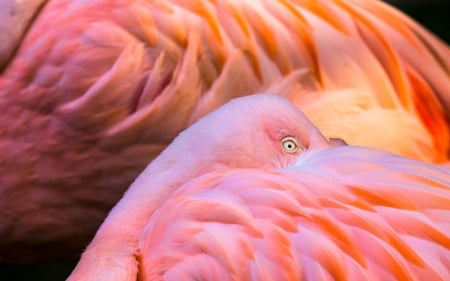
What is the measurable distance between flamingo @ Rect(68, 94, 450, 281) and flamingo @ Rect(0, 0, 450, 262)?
41 cm

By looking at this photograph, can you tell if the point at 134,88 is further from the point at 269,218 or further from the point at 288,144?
the point at 269,218

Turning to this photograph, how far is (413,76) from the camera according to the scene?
1798 mm

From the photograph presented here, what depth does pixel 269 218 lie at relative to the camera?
1.05m

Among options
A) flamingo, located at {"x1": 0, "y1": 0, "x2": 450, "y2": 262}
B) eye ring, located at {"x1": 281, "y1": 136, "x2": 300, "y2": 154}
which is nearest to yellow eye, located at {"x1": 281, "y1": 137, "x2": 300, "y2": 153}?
eye ring, located at {"x1": 281, "y1": 136, "x2": 300, "y2": 154}

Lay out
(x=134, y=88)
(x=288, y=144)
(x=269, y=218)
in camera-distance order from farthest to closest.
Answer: (x=134, y=88) → (x=288, y=144) → (x=269, y=218)

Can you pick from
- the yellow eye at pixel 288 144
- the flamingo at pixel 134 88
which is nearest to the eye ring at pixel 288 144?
the yellow eye at pixel 288 144

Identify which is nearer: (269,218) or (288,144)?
(269,218)

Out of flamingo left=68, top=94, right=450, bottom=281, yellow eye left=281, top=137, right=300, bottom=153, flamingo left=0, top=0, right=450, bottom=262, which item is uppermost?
flamingo left=68, top=94, right=450, bottom=281

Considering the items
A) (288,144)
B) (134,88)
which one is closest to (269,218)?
(288,144)

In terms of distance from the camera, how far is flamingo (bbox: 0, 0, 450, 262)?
1617 mm

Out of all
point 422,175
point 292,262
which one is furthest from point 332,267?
point 422,175

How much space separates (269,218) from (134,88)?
636mm

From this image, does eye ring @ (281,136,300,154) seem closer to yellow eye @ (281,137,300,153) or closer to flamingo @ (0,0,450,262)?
yellow eye @ (281,137,300,153)

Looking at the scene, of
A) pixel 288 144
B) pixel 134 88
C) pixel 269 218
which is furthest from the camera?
pixel 134 88
